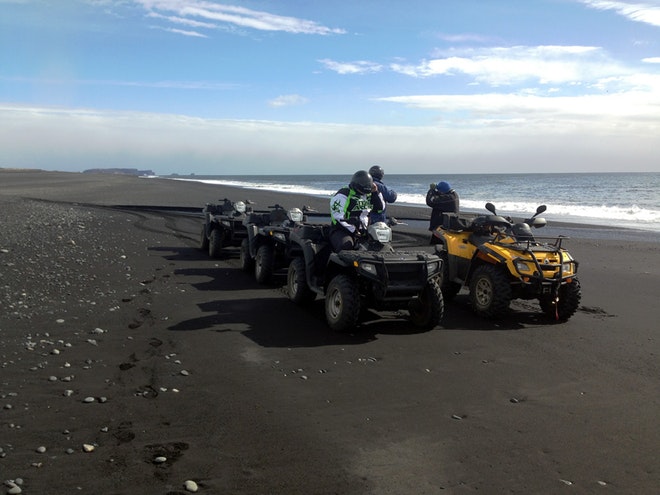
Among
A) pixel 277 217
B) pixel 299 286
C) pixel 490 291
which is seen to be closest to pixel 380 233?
pixel 299 286

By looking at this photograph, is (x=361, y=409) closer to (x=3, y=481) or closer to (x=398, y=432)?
(x=398, y=432)

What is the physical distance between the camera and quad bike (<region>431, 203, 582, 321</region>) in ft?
23.6

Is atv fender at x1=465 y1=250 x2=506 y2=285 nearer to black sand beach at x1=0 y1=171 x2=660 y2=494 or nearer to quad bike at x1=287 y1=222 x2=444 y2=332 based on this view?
black sand beach at x1=0 y1=171 x2=660 y2=494

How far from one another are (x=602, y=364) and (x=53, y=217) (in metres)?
17.0

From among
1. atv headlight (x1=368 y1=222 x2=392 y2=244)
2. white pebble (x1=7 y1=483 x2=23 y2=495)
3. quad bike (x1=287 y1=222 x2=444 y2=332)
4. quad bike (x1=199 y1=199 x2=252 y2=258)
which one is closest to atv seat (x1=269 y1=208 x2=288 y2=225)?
quad bike (x1=199 y1=199 x2=252 y2=258)

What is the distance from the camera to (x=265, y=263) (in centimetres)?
929

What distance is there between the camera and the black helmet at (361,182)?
7.52 metres

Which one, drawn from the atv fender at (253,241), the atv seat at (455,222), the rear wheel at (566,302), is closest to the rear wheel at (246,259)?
the atv fender at (253,241)

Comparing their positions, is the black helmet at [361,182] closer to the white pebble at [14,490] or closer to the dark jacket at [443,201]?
the dark jacket at [443,201]

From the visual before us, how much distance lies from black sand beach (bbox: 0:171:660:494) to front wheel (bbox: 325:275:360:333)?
165mm

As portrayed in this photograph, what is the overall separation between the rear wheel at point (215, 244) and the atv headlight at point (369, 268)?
6043mm

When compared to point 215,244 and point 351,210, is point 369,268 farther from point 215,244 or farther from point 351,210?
point 215,244

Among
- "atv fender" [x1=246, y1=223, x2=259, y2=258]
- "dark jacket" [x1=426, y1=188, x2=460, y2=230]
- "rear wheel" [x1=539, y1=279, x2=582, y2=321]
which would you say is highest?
"dark jacket" [x1=426, y1=188, x2=460, y2=230]

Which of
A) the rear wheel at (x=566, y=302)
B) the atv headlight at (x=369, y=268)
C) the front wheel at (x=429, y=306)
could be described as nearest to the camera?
the atv headlight at (x=369, y=268)
